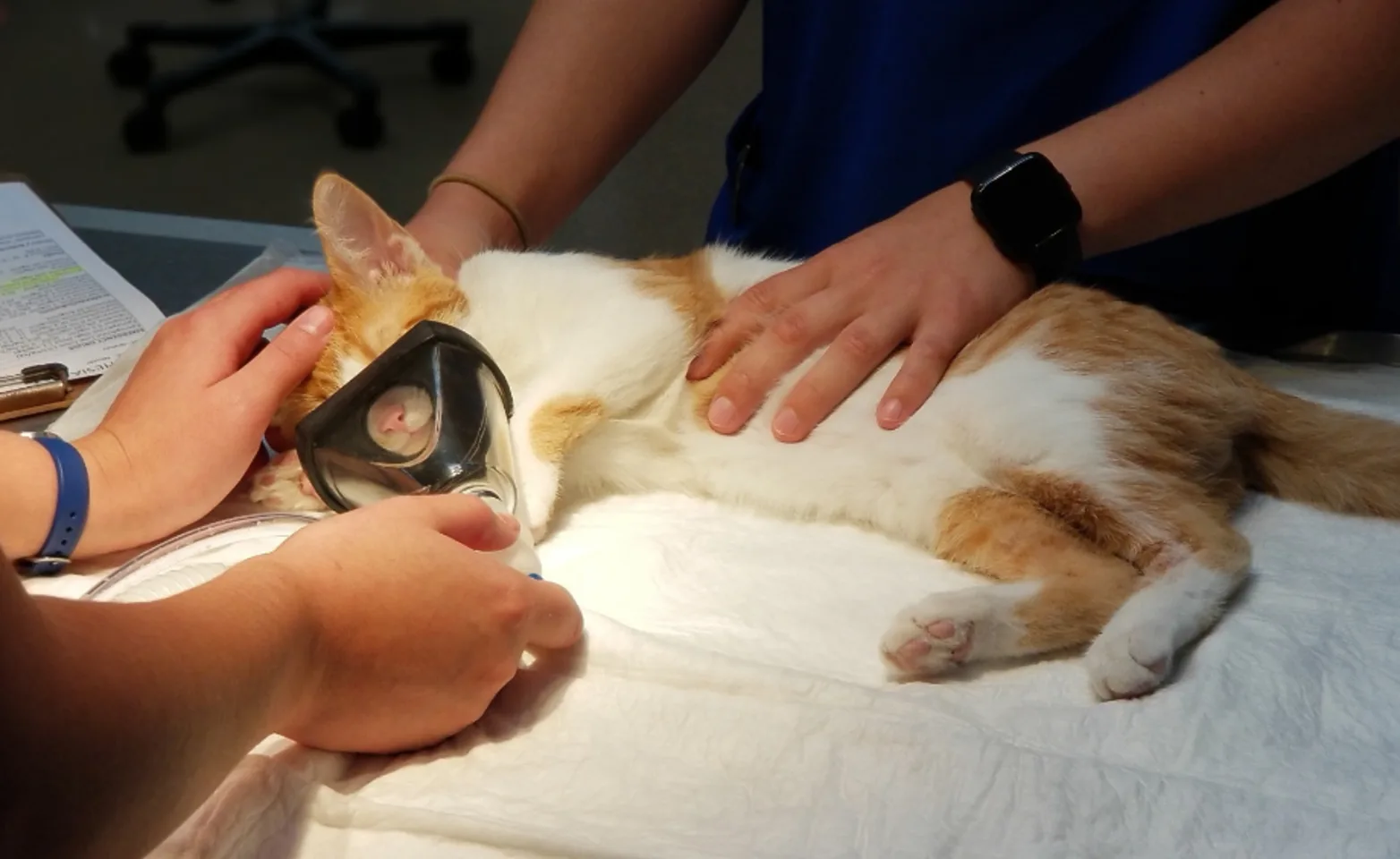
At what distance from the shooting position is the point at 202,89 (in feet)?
8.74

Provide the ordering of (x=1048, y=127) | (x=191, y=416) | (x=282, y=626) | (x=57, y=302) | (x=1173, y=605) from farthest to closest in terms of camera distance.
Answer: (x=57, y=302)
(x=1048, y=127)
(x=191, y=416)
(x=1173, y=605)
(x=282, y=626)

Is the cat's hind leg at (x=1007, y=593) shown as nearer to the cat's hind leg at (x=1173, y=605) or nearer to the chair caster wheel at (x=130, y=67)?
the cat's hind leg at (x=1173, y=605)

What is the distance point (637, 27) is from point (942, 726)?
1.06 m

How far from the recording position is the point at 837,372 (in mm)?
1086

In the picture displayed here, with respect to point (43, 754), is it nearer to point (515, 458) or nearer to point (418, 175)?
point (515, 458)


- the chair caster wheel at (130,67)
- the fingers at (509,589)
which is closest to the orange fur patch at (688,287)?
the fingers at (509,589)

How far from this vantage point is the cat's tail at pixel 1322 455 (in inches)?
38.6

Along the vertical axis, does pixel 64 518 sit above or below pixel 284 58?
above

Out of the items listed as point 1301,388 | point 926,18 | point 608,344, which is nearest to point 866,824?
point 608,344

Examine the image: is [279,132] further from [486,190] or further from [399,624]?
[399,624]

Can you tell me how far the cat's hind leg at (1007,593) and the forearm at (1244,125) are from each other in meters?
0.36

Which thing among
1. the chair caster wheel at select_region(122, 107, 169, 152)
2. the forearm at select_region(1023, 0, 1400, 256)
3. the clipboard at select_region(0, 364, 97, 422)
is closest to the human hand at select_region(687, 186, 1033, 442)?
the forearm at select_region(1023, 0, 1400, 256)

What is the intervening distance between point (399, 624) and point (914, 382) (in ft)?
2.05

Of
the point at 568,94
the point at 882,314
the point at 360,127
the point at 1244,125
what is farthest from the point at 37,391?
the point at 360,127
